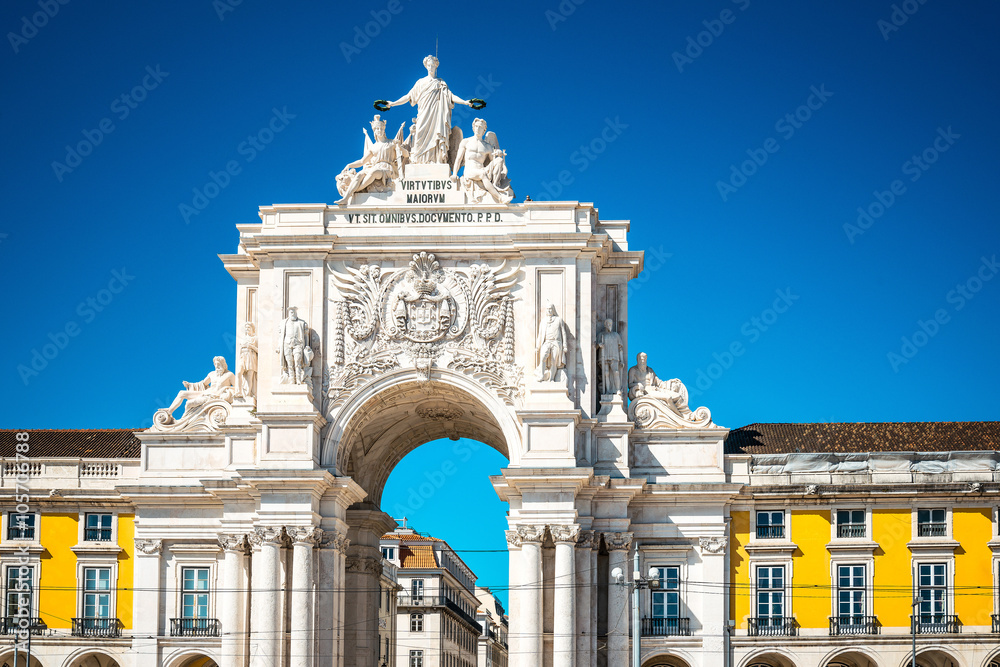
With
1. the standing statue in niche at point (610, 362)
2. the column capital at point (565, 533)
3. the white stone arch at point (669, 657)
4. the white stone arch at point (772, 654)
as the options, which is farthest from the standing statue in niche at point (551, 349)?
the white stone arch at point (772, 654)

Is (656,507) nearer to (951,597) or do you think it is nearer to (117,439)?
(951,597)

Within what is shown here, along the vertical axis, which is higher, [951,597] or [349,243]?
[349,243]

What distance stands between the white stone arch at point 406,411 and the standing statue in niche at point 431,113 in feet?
25.8

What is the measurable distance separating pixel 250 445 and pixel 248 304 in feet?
17.8

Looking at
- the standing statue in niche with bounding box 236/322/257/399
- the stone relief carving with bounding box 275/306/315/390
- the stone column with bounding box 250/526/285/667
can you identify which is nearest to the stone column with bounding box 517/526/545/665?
the stone column with bounding box 250/526/285/667

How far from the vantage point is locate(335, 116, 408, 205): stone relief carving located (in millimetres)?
58500

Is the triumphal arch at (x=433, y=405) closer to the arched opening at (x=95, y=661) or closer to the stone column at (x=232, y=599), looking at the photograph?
the stone column at (x=232, y=599)

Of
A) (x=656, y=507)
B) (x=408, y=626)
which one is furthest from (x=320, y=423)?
(x=408, y=626)

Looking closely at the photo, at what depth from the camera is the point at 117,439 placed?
66625 mm

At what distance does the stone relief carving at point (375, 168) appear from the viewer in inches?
2303

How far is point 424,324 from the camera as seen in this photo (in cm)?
5716

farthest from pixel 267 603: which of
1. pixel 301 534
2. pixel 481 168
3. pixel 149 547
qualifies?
pixel 481 168

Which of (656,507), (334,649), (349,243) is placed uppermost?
(349,243)

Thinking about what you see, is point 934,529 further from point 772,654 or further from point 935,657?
point 772,654
